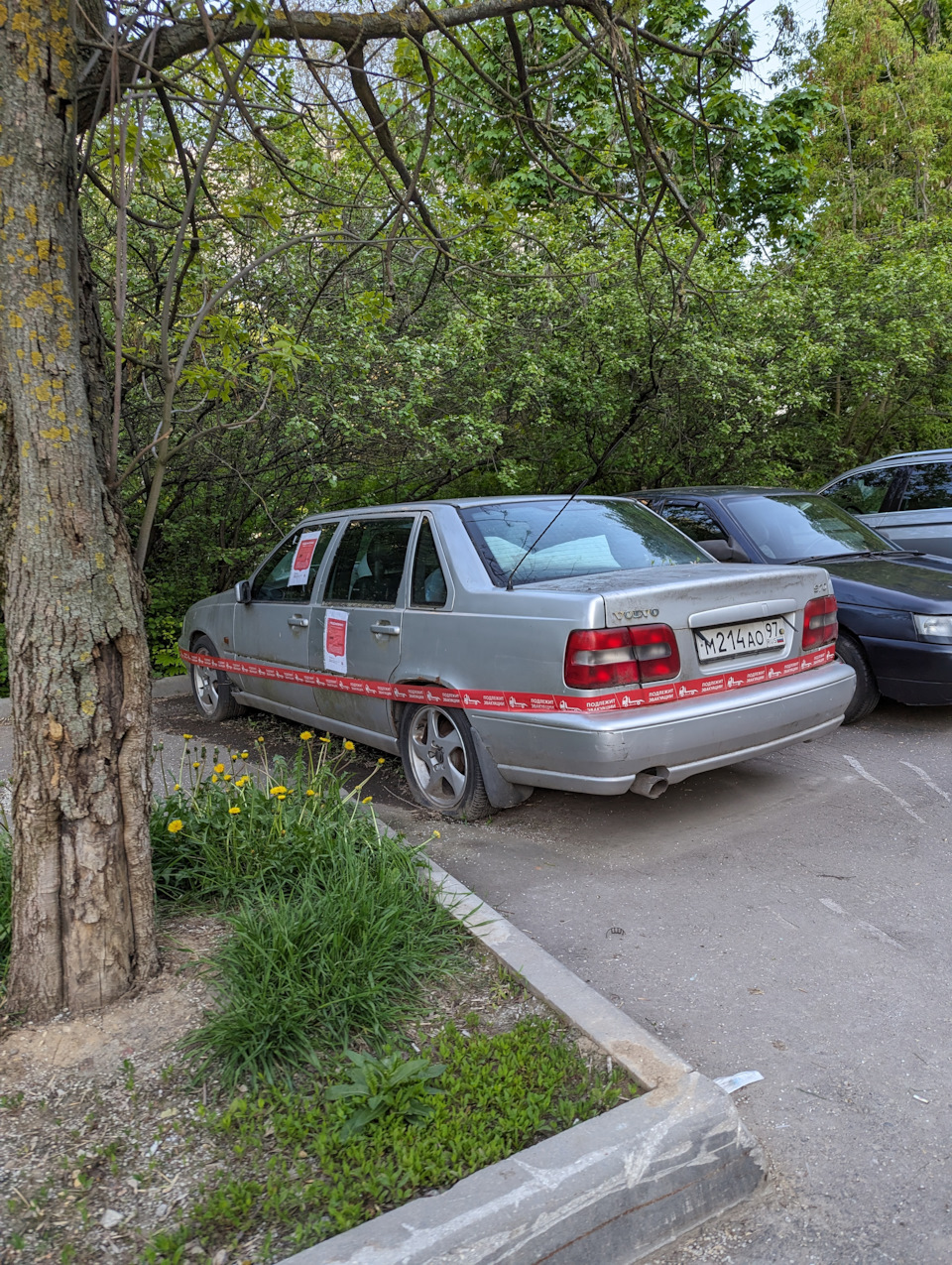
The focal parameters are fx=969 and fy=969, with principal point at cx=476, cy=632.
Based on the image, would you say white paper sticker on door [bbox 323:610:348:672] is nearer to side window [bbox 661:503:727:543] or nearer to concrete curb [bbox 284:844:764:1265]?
side window [bbox 661:503:727:543]

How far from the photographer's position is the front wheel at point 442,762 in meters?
4.91

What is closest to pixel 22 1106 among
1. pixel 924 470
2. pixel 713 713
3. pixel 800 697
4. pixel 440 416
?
pixel 713 713

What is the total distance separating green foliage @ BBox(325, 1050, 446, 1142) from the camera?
2.45 m

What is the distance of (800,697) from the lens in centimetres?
489

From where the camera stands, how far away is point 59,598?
2836 mm

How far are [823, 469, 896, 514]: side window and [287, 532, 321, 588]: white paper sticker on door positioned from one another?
5521 mm

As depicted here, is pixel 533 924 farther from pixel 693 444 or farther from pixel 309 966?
pixel 693 444

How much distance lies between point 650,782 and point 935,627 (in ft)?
9.62

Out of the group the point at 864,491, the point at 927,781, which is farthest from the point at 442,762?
the point at 864,491

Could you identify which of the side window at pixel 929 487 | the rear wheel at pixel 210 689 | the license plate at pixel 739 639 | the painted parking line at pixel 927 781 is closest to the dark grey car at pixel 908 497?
the side window at pixel 929 487

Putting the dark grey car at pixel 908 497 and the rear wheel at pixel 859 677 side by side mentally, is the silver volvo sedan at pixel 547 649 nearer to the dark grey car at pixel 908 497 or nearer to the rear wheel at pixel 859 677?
the rear wheel at pixel 859 677

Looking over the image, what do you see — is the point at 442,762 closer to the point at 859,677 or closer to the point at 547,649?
the point at 547,649

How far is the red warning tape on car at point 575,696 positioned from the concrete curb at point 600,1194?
184 cm

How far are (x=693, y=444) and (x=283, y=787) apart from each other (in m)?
8.82
